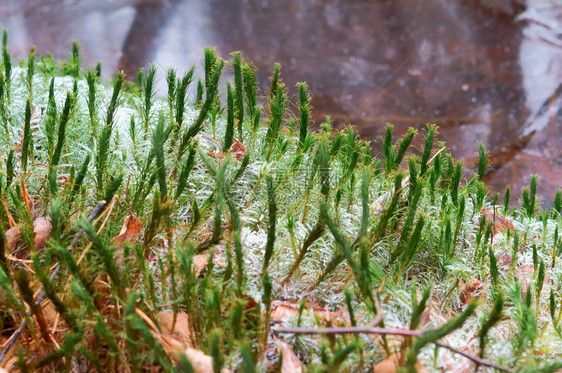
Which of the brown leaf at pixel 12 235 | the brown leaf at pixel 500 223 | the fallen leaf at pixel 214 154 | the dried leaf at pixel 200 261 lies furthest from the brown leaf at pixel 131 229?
the brown leaf at pixel 500 223

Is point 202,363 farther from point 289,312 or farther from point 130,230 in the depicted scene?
point 130,230

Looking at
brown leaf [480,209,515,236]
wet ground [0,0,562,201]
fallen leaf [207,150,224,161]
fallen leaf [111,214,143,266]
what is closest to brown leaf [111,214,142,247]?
fallen leaf [111,214,143,266]

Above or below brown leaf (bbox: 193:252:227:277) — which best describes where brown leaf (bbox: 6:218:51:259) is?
above

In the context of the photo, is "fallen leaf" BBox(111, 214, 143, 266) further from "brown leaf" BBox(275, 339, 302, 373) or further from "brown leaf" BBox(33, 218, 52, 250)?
"brown leaf" BBox(275, 339, 302, 373)

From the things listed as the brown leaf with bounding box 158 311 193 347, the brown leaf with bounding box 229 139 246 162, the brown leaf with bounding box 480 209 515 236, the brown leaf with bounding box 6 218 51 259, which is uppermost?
the brown leaf with bounding box 229 139 246 162

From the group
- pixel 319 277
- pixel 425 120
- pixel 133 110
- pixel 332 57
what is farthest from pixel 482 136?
pixel 319 277

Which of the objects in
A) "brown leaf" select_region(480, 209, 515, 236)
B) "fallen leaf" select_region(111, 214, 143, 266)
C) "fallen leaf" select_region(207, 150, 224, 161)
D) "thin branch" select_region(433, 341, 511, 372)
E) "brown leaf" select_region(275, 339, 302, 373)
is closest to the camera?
"thin branch" select_region(433, 341, 511, 372)
